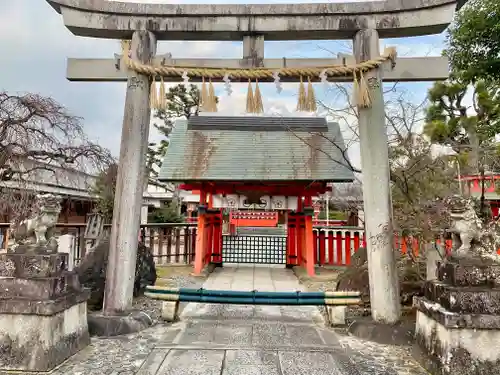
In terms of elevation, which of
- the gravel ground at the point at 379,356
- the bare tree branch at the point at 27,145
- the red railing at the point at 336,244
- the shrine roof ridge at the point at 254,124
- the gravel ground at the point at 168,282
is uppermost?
the shrine roof ridge at the point at 254,124

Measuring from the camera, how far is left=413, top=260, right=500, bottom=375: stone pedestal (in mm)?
3182

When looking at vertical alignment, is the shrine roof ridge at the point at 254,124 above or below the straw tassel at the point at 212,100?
above

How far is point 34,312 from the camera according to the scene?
345 cm

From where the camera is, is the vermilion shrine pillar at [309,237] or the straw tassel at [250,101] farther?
the vermilion shrine pillar at [309,237]

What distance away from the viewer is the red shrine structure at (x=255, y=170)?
31.9 feet

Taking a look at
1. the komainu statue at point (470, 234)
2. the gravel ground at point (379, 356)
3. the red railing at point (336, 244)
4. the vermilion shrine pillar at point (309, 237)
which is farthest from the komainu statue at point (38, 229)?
the red railing at point (336, 244)

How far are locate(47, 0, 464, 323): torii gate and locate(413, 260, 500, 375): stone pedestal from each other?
3.42 feet

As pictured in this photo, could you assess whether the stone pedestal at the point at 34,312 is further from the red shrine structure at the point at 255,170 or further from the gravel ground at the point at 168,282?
the red shrine structure at the point at 255,170

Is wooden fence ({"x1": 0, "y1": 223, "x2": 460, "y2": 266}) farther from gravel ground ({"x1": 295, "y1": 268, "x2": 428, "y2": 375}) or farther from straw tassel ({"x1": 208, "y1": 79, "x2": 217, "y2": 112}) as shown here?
straw tassel ({"x1": 208, "y1": 79, "x2": 217, "y2": 112})

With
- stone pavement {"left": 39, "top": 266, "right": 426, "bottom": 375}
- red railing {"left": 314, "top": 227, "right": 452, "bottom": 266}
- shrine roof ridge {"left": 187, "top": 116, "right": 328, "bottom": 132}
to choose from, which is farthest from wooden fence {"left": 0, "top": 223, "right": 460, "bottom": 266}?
stone pavement {"left": 39, "top": 266, "right": 426, "bottom": 375}

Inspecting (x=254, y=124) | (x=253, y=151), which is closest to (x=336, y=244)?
(x=253, y=151)

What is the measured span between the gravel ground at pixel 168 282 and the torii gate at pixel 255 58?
1.42 metres

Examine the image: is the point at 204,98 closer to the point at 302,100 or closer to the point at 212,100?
Answer: the point at 212,100

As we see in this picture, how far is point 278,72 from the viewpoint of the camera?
4.74 m
